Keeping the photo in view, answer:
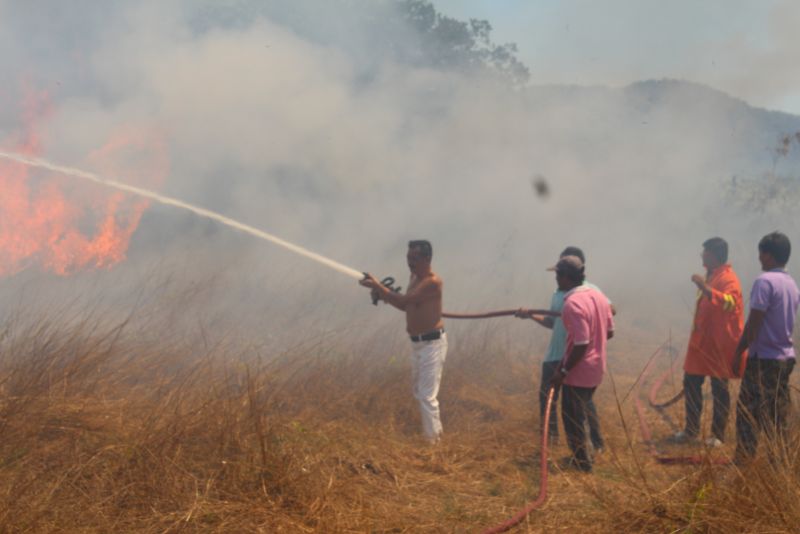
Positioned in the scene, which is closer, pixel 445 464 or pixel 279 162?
pixel 445 464

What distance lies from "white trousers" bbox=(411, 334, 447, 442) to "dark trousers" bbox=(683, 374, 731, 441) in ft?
5.99

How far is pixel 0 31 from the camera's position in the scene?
9.53 m

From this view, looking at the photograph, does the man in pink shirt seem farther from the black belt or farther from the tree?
the tree

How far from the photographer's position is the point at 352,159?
11.3 meters

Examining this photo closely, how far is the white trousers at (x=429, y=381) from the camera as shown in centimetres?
510

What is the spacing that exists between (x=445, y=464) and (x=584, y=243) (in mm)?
10375

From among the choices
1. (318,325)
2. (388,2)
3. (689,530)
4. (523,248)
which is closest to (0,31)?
(318,325)

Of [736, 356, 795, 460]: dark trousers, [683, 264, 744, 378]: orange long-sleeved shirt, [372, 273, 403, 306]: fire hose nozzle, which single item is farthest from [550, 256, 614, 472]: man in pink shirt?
→ [372, 273, 403, 306]: fire hose nozzle

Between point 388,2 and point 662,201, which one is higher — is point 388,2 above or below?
above

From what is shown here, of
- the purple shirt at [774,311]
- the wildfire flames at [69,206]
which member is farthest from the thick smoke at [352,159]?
the purple shirt at [774,311]

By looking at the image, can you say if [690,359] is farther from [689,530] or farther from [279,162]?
[279,162]

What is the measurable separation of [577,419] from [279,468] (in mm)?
2131

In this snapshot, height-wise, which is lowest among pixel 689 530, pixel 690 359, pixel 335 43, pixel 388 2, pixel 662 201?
pixel 689 530

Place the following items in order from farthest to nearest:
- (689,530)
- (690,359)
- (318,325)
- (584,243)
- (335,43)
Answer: (584,243) < (335,43) < (318,325) < (690,359) < (689,530)
